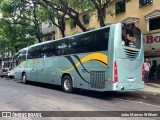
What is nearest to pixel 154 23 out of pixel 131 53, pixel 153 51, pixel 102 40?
pixel 153 51

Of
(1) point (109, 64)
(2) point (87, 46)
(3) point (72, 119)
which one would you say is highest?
(2) point (87, 46)

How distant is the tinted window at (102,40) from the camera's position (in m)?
11.3

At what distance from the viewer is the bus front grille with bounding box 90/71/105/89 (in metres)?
11.3

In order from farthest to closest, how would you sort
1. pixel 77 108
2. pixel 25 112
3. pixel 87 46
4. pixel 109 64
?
1. pixel 87 46
2. pixel 109 64
3. pixel 77 108
4. pixel 25 112

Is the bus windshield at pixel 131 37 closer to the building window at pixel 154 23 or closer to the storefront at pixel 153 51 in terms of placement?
the storefront at pixel 153 51

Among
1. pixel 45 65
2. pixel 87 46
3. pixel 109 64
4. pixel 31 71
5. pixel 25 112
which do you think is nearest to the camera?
pixel 25 112

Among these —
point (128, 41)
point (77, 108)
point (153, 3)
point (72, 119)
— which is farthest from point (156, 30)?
point (72, 119)

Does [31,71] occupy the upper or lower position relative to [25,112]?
upper

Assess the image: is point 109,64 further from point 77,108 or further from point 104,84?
point 77,108

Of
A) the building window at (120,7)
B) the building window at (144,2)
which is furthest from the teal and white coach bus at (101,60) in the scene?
the building window at (120,7)

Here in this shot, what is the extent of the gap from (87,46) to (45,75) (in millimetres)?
5553

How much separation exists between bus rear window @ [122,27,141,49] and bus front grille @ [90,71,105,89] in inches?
73.5

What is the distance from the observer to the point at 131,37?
11.7 metres

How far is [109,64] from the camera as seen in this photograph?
1098 centimetres
